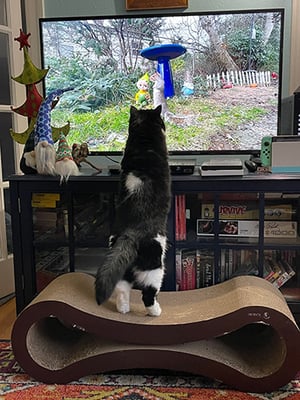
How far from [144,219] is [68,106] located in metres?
1.07

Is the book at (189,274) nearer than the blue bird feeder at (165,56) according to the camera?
Yes

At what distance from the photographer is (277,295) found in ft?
5.66

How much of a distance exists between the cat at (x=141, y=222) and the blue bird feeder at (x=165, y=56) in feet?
2.18

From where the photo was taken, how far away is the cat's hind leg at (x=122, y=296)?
1649 mm

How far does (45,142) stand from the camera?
1973mm

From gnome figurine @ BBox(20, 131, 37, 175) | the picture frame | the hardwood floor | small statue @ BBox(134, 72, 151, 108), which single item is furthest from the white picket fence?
the hardwood floor

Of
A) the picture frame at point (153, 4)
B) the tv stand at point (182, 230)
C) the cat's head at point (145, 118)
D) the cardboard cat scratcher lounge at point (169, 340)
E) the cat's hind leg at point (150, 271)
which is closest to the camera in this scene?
the cardboard cat scratcher lounge at point (169, 340)

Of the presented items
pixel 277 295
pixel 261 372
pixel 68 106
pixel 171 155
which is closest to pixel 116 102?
pixel 68 106

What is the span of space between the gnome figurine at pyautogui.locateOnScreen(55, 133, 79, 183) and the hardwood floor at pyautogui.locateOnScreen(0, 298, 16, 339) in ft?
2.71

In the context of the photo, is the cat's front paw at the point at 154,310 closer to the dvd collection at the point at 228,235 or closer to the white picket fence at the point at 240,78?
the dvd collection at the point at 228,235

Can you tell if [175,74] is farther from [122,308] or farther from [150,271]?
[122,308]

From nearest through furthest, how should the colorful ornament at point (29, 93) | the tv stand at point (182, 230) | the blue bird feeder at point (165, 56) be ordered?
the tv stand at point (182, 230) → the colorful ornament at point (29, 93) → the blue bird feeder at point (165, 56)

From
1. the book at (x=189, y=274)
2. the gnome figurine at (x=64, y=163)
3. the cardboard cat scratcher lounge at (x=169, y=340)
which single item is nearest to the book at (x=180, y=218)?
the book at (x=189, y=274)

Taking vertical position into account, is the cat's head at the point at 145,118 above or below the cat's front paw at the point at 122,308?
above
